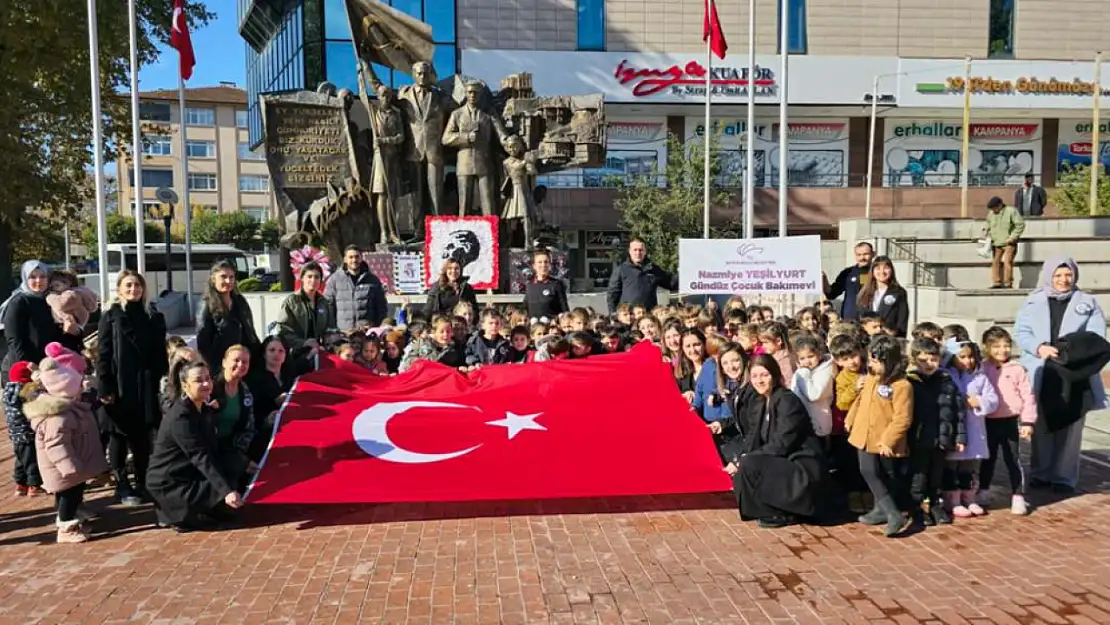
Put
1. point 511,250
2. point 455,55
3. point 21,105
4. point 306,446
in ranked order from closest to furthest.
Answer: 1. point 306,446
2. point 511,250
3. point 21,105
4. point 455,55

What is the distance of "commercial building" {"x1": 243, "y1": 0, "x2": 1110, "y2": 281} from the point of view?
34656 mm

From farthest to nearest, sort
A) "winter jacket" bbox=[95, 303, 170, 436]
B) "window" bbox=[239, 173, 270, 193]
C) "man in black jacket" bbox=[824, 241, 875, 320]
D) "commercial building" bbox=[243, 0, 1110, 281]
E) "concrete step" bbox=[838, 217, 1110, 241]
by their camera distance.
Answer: "window" bbox=[239, 173, 270, 193]
"commercial building" bbox=[243, 0, 1110, 281]
"concrete step" bbox=[838, 217, 1110, 241]
"man in black jacket" bbox=[824, 241, 875, 320]
"winter jacket" bbox=[95, 303, 170, 436]

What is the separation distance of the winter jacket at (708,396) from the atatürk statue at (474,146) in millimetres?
9291

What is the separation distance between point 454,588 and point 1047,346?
478 centimetres

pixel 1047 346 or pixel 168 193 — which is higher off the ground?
pixel 168 193

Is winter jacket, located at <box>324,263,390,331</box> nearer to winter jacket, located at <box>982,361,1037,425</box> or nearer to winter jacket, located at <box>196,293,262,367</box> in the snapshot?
winter jacket, located at <box>196,293,262,367</box>

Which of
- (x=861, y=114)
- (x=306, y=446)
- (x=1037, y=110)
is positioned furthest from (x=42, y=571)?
(x=1037, y=110)

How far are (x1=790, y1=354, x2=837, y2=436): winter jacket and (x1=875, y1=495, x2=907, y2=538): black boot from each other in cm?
57

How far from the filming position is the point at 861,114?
36.7 meters

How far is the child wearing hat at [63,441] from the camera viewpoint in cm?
545

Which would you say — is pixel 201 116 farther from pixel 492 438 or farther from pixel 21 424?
pixel 492 438

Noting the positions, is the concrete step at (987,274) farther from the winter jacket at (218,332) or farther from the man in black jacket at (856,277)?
the winter jacket at (218,332)

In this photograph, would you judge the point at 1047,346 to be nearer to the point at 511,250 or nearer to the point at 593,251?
the point at 511,250

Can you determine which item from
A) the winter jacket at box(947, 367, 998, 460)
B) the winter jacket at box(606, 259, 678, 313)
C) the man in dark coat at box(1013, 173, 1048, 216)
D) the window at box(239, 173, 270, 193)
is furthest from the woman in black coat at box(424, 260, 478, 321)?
the window at box(239, 173, 270, 193)
